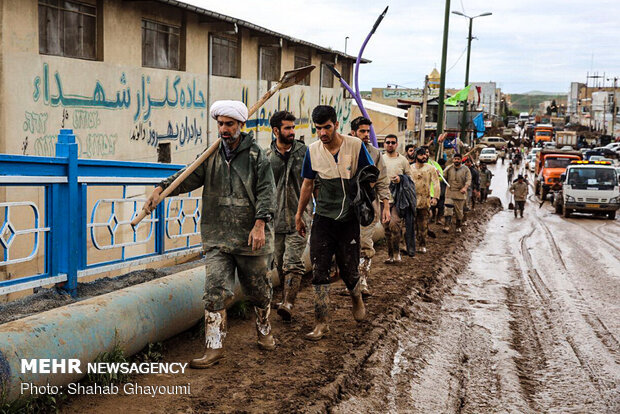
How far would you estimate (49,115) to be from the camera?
11867mm

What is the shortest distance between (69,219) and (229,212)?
4.17 ft

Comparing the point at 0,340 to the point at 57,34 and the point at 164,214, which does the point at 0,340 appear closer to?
the point at 164,214

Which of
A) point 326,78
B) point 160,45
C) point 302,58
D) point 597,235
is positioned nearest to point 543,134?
point 326,78

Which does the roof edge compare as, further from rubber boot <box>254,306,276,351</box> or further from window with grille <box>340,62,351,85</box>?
rubber boot <box>254,306,276,351</box>

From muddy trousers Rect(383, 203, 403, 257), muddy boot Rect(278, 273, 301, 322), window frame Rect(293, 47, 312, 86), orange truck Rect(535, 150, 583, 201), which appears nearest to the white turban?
muddy boot Rect(278, 273, 301, 322)

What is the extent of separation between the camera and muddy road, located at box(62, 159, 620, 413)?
490 cm

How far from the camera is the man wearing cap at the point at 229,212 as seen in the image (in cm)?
527

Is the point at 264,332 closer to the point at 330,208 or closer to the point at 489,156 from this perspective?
the point at 330,208

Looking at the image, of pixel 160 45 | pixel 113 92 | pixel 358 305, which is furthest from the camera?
pixel 160 45

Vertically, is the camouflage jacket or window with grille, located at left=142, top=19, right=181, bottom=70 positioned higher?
window with grille, located at left=142, top=19, right=181, bottom=70

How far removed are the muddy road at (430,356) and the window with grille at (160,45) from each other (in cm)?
739

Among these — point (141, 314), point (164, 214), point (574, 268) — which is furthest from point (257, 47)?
point (141, 314)

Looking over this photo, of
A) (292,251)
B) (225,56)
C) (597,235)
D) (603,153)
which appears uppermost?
(225,56)

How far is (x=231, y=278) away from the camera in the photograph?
537 centimetres
